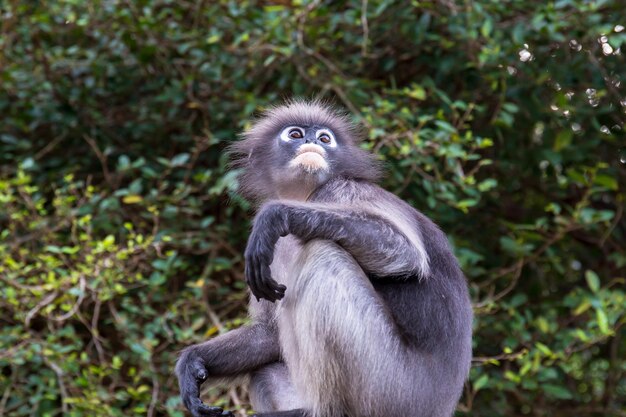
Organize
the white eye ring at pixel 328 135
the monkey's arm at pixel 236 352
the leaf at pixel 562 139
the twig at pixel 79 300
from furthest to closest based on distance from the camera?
the leaf at pixel 562 139 < the twig at pixel 79 300 < the white eye ring at pixel 328 135 < the monkey's arm at pixel 236 352

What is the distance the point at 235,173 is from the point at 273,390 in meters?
1.39

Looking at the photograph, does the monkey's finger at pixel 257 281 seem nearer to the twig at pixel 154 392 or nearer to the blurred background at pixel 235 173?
the blurred background at pixel 235 173

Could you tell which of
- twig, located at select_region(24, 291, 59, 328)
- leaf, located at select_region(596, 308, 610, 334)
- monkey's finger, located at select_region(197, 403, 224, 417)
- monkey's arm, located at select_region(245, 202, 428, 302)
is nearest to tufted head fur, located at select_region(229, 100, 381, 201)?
monkey's arm, located at select_region(245, 202, 428, 302)

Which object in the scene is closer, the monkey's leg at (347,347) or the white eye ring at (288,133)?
the monkey's leg at (347,347)

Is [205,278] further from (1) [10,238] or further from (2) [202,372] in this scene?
(2) [202,372]

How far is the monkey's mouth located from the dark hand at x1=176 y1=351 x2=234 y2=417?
1.04m

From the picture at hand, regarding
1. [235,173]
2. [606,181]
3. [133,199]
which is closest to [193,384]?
[235,173]

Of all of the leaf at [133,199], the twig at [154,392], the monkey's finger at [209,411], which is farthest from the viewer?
the leaf at [133,199]

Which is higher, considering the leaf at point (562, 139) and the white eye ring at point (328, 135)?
the leaf at point (562, 139)

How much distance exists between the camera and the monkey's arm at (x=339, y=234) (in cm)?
383

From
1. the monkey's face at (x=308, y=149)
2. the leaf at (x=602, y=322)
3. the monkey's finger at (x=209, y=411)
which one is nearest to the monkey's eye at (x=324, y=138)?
the monkey's face at (x=308, y=149)

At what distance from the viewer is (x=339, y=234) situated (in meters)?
3.87

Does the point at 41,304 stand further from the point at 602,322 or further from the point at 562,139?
the point at 562,139

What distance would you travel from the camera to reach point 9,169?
6680mm
